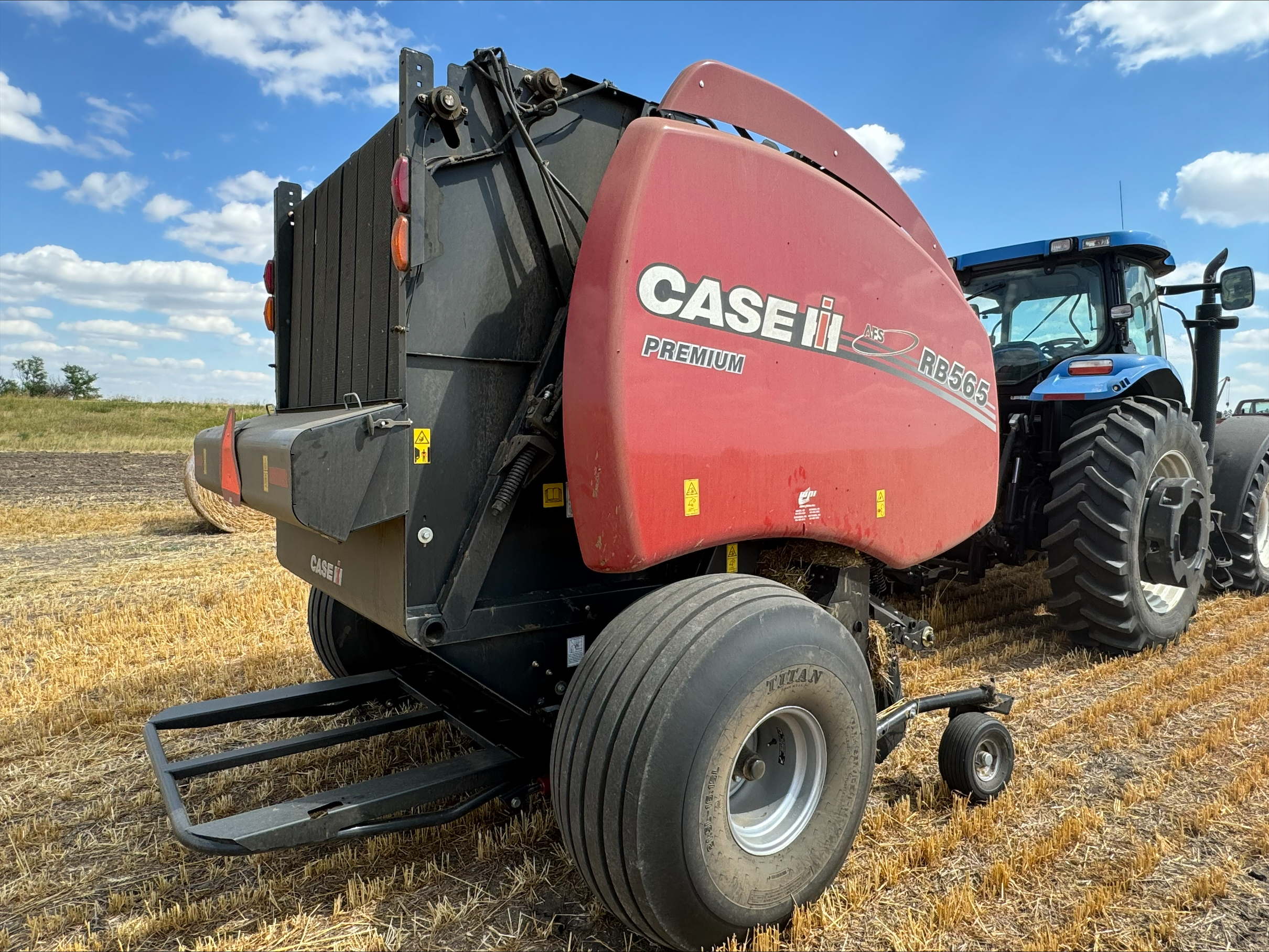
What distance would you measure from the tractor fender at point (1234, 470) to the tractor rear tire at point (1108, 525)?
1.36 m

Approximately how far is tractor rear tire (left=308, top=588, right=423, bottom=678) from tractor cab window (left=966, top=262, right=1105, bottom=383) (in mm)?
3663

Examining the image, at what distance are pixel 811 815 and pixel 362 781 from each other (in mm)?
1433

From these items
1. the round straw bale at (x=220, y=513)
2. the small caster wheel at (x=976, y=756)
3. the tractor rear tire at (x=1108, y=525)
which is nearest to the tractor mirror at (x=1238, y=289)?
the tractor rear tire at (x=1108, y=525)

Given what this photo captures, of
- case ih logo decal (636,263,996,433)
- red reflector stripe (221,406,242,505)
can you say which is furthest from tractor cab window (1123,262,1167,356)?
red reflector stripe (221,406,242,505)

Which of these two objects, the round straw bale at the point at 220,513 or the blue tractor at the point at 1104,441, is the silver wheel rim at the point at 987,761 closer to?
the blue tractor at the point at 1104,441

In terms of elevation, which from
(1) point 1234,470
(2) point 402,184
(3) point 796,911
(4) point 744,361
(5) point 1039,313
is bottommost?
(3) point 796,911

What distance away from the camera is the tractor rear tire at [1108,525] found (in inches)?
169

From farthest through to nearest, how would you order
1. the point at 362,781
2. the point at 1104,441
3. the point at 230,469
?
the point at 1104,441
the point at 362,781
the point at 230,469

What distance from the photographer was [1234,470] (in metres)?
5.72

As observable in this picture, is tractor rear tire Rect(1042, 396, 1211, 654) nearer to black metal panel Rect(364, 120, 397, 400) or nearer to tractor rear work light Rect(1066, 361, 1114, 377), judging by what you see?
tractor rear work light Rect(1066, 361, 1114, 377)

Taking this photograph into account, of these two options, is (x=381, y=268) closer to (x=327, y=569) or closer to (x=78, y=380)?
(x=327, y=569)

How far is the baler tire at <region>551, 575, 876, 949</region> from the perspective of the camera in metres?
1.93

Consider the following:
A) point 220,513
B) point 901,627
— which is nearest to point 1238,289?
point 901,627

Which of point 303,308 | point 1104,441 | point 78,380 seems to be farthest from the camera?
point 78,380
